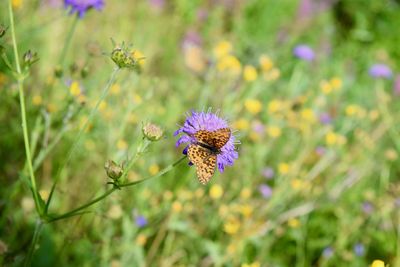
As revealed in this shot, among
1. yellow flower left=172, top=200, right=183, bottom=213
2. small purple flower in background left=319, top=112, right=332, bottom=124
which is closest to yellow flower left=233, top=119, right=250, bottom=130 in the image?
small purple flower in background left=319, top=112, right=332, bottom=124

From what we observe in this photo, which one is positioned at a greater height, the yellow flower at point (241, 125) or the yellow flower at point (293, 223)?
the yellow flower at point (241, 125)

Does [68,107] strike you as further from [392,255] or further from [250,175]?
[392,255]

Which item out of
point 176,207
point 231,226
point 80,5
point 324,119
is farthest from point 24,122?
point 324,119

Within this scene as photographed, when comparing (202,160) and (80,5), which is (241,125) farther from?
(202,160)

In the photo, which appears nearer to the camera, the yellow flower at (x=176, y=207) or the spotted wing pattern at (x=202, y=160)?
the spotted wing pattern at (x=202, y=160)

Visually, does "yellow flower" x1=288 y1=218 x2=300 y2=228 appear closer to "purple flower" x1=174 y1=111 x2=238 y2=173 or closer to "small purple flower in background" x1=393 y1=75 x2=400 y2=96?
"purple flower" x1=174 y1=111 x2=238 y2=173

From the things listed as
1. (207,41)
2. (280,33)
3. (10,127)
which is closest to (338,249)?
(10,127)

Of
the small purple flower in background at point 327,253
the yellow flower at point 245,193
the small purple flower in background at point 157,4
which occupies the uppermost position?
the small purple flower in background at point 157,4

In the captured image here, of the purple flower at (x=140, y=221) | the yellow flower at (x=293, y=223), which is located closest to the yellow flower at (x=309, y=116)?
the yellow flower at (x=293, y=223)

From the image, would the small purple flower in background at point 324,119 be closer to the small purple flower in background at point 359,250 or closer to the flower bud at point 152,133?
the small purple flower in background at point 359,250
